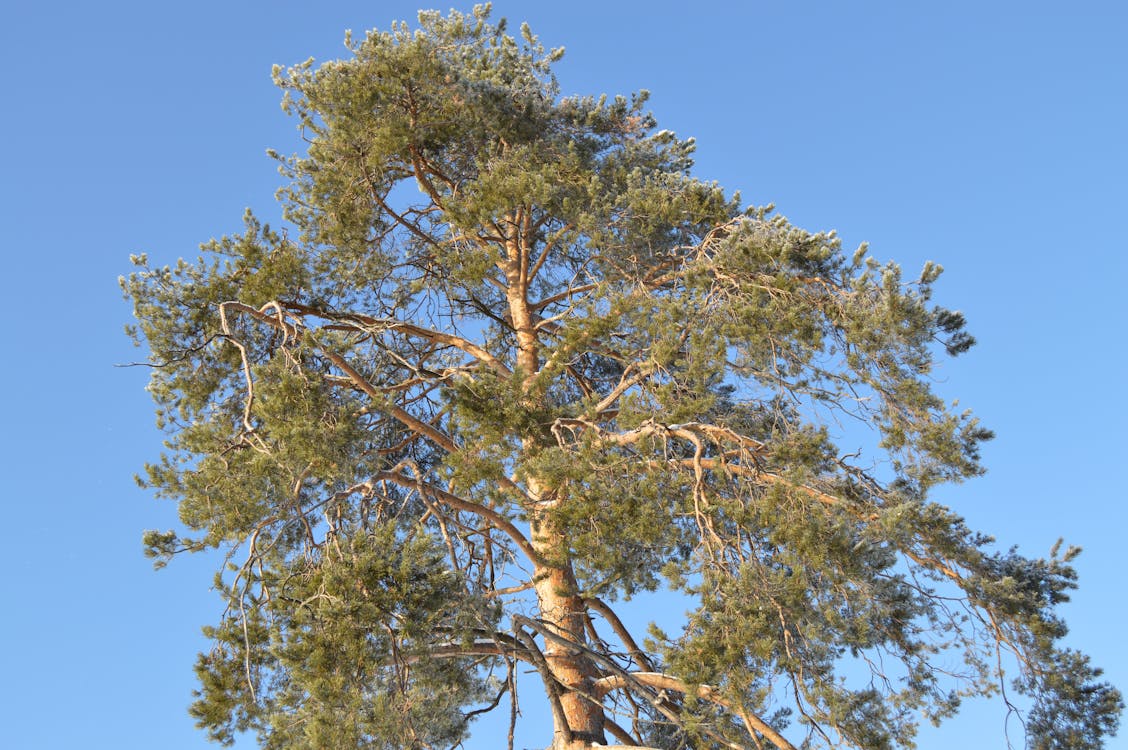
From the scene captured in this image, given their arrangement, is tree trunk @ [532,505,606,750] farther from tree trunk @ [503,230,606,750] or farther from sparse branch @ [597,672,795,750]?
sparse branch @ [597,672,795,750]

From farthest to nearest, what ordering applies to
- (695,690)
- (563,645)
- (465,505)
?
(465,505), (563,645), (695,690)

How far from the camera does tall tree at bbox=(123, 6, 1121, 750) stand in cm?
700

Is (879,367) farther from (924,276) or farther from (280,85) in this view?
(280,85)

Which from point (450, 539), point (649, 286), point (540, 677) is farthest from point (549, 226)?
point (540, 677)

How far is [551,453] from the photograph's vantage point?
25.1 ft

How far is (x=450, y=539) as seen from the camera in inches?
328

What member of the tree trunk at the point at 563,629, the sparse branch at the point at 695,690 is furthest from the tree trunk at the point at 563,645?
the sparse branch at the point at 695,690

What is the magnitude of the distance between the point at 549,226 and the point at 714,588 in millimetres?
4777

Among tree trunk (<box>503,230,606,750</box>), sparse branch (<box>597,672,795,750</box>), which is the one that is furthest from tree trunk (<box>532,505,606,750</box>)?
sparse branch (<box>597,672,795,750</box>)

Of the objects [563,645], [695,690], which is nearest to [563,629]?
[563,645]

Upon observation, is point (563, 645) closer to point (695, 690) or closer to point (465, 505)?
point (465, 505)

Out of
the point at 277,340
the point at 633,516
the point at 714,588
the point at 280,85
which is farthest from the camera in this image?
the point at 280,85

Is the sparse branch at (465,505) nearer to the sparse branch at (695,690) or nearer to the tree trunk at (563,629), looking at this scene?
the tree trunk at (563,629)

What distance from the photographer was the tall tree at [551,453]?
700 centimetres
